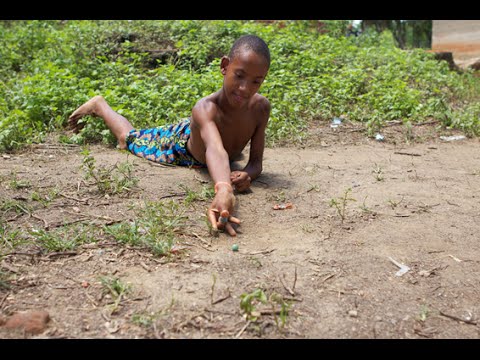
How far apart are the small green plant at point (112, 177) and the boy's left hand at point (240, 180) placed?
0.61 metres

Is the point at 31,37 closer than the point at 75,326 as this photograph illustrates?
No

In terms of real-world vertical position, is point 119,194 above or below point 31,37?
below

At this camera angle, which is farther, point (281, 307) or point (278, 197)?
point (278, 197)

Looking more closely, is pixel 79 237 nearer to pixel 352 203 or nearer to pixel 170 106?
pixel 352 203

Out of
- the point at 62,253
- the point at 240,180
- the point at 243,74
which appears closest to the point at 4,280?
the point at 62,253

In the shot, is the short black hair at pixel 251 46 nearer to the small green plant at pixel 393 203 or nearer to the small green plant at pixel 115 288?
the small green plant at pixel 393 203

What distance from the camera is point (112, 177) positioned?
3529 millimetres

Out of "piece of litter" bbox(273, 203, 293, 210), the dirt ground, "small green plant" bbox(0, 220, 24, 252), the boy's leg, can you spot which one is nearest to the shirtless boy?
the boy's leg

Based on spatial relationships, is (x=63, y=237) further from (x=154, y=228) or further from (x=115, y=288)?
(x=115, y=288)

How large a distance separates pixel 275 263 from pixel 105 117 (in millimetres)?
2690

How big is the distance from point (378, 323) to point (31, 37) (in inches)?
265

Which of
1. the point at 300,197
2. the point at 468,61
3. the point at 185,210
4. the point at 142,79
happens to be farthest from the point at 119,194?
the point at 468,61

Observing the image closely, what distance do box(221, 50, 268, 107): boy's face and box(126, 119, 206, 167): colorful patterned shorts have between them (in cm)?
71
